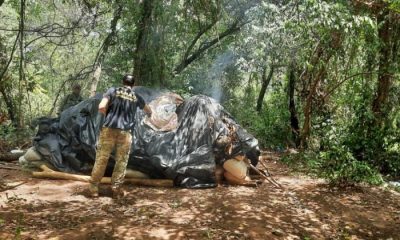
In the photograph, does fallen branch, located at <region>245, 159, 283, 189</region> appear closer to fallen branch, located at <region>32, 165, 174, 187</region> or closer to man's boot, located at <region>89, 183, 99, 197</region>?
fallen branch, located at <region>32, 165, 174, 187</region>

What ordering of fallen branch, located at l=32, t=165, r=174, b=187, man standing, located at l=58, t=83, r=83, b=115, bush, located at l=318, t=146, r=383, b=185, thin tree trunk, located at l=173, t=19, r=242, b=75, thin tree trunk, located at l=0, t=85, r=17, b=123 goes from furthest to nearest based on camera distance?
thin tree trunk, located at l=173, t=19, r=242, b=75
thin tree trunk, located at l=0, t=85, r=17, b=123
man standing, located at l=58, t=83, r=83, b=115
bush, located at l=318, t=146, r=383, b=185
fallen branch, located at l=32, t=165, r=174, b=187

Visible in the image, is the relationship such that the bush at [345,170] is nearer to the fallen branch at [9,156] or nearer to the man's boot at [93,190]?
the man's boot at [93,190]

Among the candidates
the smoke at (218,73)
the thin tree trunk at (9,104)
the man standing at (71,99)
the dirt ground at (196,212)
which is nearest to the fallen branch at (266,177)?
the dirt ground at (196,212)

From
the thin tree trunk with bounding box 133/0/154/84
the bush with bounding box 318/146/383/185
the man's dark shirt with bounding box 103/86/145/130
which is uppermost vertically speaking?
the thin tree trunk with bounding box 133/0/154/84

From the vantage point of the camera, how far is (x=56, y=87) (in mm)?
20797

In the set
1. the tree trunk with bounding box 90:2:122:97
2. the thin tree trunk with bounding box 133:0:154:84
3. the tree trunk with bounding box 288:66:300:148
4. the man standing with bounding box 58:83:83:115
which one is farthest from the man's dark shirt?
the tree trunk with bounding box 288:66:300:148

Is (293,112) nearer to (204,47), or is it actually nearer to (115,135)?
(204,47)

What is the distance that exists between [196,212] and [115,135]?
151 centimetres

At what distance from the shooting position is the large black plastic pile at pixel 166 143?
18.7 ft

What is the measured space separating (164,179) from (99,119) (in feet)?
4.73

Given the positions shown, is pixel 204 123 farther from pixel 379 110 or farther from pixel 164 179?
A: pixel 379 110

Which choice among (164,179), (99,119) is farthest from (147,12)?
(164,179)

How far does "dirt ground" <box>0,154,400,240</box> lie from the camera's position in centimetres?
387

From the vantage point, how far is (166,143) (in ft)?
19.4
